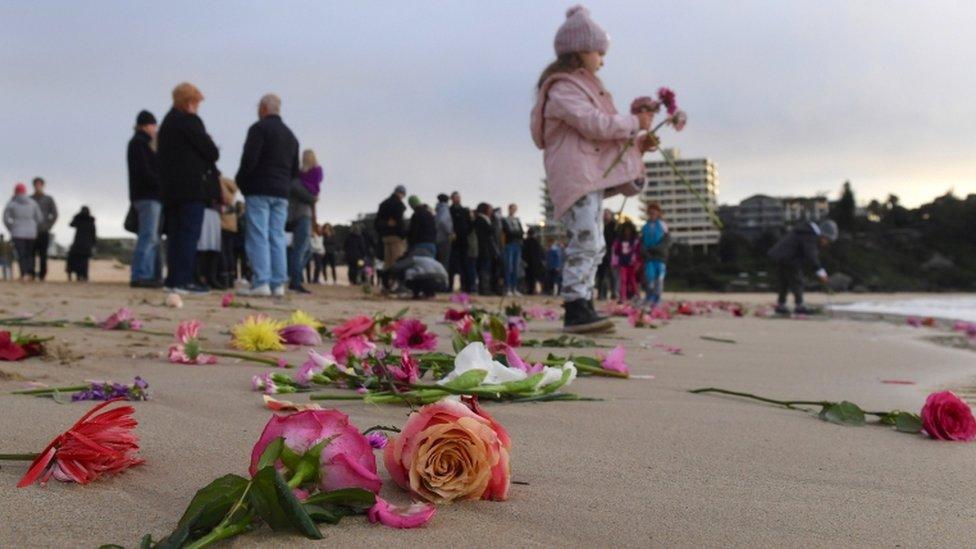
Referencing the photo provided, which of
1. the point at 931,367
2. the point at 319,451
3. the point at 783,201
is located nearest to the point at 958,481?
the point at 319,451

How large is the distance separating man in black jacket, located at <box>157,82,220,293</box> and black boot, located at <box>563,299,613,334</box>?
13.4ft

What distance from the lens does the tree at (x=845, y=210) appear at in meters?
53.8

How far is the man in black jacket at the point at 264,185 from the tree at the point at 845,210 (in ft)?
168

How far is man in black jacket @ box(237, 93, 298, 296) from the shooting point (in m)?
7.83

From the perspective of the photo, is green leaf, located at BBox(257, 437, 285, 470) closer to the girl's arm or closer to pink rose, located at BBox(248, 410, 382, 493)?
pink rose, located at BBox(248, 410, 382, 493)

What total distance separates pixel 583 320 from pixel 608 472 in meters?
3.56

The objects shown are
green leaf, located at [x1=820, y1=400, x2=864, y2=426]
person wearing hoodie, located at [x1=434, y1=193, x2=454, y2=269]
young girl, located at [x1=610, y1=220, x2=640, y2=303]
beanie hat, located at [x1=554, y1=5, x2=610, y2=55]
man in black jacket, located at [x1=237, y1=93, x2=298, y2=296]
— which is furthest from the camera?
young girl, located at [x1=610, y1=220, x2=640, y2=303]

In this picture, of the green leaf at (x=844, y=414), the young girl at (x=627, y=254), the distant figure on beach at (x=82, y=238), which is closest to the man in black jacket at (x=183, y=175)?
the green leaf at (x=844, y=414)

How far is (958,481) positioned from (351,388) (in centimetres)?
138

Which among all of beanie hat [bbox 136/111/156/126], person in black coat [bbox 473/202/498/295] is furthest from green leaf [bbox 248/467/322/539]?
person in black coat [bbox 473/202/498/295]

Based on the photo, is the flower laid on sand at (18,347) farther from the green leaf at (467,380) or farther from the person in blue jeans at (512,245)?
the person in blue jeans at (512,245)

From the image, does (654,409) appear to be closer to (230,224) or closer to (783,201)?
(230,224)

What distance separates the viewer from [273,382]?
2150mm

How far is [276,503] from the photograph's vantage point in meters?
0.97
